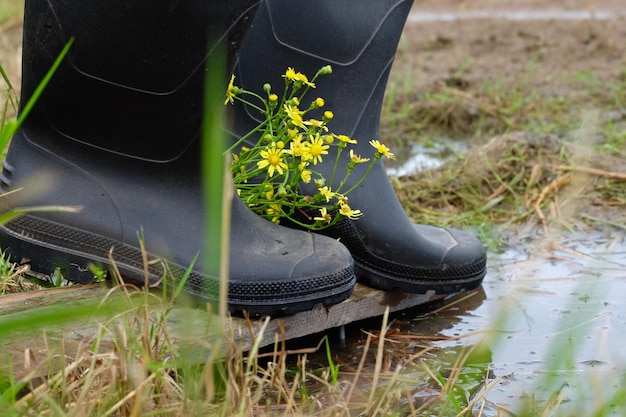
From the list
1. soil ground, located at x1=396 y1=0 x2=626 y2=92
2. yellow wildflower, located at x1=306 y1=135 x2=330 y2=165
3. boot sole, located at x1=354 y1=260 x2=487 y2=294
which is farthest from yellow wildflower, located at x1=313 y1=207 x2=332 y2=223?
soil ground, located at x1=396 y1=0 x2=626 y2=92

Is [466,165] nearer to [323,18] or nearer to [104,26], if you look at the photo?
[323,18]

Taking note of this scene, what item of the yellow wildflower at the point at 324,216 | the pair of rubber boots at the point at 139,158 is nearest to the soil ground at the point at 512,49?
the yellow wildflower at the point at 324,216

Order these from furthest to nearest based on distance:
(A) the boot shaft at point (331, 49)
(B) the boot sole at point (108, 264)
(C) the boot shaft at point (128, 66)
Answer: (A) the boot shaft at point (331, 49), (B) the boot sole at point (108, 264), (C) the boot shaft at point (128, 66)

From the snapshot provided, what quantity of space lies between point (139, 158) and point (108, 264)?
0.21 metres

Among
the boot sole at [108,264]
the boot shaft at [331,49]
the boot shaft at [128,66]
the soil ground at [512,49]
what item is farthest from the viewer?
the soil ground at [512,49]

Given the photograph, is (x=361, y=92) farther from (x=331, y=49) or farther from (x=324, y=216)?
(x=324, y=216)

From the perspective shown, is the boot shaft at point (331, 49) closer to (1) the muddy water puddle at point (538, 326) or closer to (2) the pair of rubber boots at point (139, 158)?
(2) the pair of rubber boots at point (139, 158)

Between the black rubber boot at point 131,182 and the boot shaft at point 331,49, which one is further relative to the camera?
the boot shaft at point 331,49

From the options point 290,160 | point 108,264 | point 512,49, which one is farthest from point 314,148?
point 512,49

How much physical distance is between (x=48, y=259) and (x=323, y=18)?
75cm

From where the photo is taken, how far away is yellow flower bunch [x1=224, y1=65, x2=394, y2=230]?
1822 millimetres

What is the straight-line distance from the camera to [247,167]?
209cm

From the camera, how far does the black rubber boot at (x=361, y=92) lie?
2.06 meters

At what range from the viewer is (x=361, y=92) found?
7.01 feet
